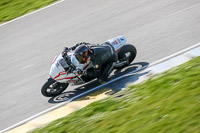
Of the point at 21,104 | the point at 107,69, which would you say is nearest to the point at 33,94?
the point at 21,104

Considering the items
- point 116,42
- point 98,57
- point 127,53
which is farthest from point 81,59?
point 127,53

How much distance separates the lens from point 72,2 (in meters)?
17.5

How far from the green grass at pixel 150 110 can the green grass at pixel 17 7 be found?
9757mm

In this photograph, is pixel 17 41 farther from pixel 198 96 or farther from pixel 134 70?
pixel 198 96

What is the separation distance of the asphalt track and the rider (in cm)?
88

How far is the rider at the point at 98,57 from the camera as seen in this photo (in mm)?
10148

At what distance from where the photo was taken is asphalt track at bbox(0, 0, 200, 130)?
37.3 feet

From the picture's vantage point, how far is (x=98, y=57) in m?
10.5

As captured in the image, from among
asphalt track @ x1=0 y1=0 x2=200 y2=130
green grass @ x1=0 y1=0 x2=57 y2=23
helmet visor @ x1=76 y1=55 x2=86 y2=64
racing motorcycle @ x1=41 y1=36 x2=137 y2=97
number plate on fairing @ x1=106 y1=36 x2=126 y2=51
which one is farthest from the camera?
green grass @ x1=0 y1=0 x2=57 y2=23

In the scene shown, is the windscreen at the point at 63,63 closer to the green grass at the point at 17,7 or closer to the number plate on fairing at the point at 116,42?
the number plate on fairing at the point at 116,42

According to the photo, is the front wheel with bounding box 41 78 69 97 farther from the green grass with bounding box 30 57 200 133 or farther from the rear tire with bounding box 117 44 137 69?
the rear tire with bounding box 117 44 137 69

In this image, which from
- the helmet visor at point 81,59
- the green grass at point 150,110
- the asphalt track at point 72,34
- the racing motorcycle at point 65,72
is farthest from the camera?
the asphalt track at point 72,34

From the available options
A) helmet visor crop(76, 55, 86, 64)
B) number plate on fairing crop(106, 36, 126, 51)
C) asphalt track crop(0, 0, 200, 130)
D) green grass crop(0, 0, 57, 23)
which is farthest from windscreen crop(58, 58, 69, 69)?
green grass crop(0, 0, 57, 23)

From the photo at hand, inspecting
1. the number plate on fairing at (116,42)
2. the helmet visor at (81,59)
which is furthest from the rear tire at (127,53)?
the helmet visor at (81,59)
